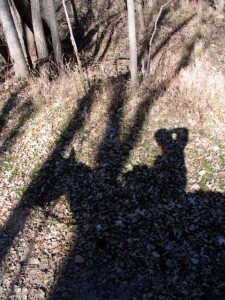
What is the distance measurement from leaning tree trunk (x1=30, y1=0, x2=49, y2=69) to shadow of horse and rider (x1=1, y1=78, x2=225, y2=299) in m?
3.51

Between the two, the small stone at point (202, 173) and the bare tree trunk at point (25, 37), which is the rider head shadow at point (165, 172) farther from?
the bare tree trunk at point (25, 37)

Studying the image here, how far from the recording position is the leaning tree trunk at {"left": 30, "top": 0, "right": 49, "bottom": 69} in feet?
29.6

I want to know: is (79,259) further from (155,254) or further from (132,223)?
(155,254)

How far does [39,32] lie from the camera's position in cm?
938

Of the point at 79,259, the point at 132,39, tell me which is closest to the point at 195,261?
the point at 79,259

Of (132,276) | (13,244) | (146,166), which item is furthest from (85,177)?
(132,276)

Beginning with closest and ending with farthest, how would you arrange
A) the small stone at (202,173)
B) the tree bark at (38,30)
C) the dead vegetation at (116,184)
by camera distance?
the dead vegetation at (116,184), the small stone at (202,173), the tree bark at (38,30)

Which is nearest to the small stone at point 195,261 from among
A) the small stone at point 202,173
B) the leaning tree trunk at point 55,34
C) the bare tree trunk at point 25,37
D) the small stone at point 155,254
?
the small stone at point 155,254

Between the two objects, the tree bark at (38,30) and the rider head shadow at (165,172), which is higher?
the tree bark at (38,30)

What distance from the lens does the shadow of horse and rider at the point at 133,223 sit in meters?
4.44

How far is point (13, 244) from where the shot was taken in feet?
17.4

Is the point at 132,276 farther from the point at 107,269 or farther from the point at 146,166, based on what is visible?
the point at 146,166

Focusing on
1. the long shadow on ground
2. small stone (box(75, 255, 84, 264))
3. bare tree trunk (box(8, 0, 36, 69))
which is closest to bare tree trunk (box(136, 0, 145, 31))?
bare tree trunk (box(8, 0, 36, 69))

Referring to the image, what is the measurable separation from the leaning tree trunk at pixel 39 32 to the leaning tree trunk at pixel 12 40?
0.56 meters
